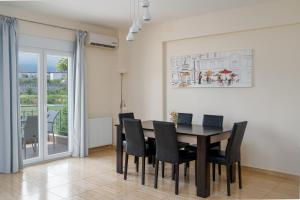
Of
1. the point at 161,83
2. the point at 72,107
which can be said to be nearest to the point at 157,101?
the point at 161,83

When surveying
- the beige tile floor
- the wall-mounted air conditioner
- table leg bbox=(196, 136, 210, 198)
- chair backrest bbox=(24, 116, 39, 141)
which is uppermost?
the wall-mounted air conditioner

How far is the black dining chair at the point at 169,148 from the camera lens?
3742 millimetres

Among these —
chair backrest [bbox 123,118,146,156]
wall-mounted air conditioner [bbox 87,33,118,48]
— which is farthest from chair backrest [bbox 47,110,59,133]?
→ chair backrest [bbox 123,118,146,156]

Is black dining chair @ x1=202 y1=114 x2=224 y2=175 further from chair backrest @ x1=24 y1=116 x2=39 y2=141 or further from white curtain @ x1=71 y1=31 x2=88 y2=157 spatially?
chair backrest @ x1=24 y1=116 x2=39 y2=141

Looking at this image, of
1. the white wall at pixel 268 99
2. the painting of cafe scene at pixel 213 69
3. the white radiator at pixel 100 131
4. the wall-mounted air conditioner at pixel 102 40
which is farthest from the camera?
the white radiator at pixel 100 131

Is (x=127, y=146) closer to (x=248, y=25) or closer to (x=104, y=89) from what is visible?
(x=104, y=89)

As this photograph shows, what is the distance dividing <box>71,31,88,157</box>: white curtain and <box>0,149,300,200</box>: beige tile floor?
2.46 ft

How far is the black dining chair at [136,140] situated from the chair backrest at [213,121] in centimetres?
108

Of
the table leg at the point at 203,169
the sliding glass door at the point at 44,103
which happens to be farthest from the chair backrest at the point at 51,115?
the table leg at the point at 203,169

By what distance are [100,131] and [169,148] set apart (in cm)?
281

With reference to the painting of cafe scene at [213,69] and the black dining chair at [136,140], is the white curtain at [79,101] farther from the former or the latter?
the painting of cafe scene at [213,69]

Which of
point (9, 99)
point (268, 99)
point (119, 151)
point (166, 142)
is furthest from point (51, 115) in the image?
point (268, 99)

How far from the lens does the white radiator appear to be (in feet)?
19.9

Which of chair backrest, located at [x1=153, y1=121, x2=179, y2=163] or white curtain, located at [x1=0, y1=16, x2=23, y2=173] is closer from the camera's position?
chair backrest, located at [x1=153, y1=121, x2=179, y2=163]
